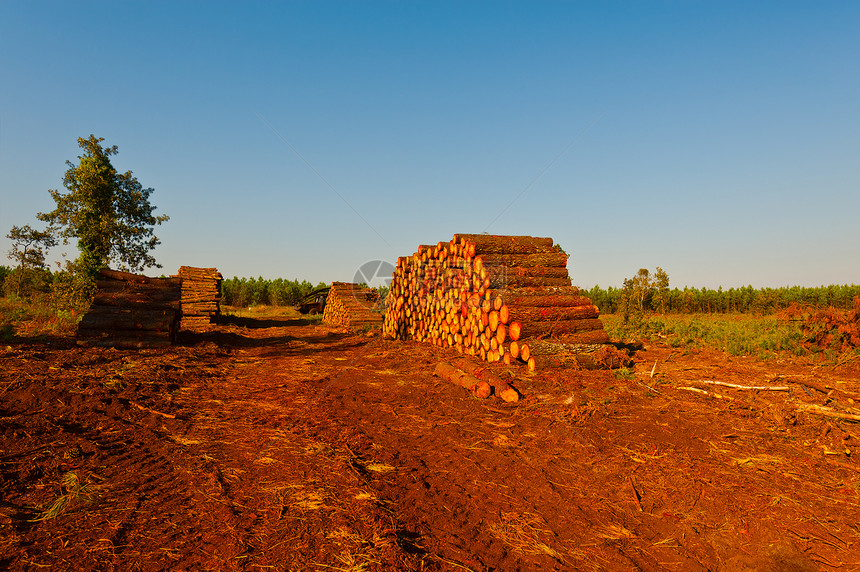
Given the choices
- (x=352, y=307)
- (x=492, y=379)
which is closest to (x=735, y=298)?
(x=352, y=307)

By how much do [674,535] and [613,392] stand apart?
3745 mm

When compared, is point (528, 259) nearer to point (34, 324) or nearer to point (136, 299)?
point (136, 299)

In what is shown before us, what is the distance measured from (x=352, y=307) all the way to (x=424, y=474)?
51.8ft

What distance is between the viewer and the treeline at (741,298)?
33688 millimetres

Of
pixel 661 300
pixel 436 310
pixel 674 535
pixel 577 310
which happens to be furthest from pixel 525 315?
pixel 661 300

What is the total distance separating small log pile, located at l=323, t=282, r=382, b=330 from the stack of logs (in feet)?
24.4

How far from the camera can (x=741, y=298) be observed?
3591 centimetres

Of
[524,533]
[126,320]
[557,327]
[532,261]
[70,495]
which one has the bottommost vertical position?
[524,533]

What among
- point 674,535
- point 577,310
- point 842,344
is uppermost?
point 577,310

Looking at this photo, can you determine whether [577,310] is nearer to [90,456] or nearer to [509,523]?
[509,523]

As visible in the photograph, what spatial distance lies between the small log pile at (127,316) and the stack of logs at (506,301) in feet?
22.9

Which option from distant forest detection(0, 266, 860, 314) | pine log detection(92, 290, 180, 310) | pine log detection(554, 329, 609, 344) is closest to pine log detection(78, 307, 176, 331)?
pine log detection(92, 290, 180, 310)

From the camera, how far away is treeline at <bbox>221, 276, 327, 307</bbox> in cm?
4250

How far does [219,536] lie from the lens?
278cm
